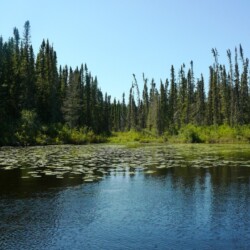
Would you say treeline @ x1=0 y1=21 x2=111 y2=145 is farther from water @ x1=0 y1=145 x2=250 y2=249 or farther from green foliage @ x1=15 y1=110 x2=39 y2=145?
water @ x1=0 y1=145 x2=250 y2=249

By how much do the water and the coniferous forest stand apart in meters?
30.3

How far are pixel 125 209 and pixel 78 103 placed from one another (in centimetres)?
6502

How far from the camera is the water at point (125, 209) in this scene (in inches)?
316

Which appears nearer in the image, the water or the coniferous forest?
the water

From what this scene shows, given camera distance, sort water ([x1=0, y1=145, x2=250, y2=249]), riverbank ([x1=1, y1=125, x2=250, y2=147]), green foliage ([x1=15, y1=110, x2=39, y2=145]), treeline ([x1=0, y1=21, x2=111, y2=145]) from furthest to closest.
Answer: treeline ([x1=0, y1=21, x2=111, y2=145]) < riverbank ([x1=1, y1=125, x2=250, y2=147]) < green foliage ([x1=15, y1=110, x2=39, y2=145]) < water ([x1=0, y1=145, x2=250, y2=249])

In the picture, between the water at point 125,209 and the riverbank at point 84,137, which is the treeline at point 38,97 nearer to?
the riverbank at point 84,137

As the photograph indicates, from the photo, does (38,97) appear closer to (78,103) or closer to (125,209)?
(78,103)

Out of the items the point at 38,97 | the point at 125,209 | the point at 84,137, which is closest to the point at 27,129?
the point at 84,137

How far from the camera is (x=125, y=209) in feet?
36.2

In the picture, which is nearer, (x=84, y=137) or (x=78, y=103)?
(x=84, y=137)

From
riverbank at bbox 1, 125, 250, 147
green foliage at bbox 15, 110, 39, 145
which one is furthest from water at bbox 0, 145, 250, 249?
riverbank at bbox 1, 125, 250, 147

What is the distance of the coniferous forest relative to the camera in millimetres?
52219

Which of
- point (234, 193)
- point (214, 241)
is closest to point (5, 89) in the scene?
point (234, 193)

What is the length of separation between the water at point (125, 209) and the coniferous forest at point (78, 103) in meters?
30.3
